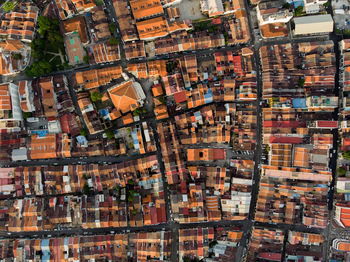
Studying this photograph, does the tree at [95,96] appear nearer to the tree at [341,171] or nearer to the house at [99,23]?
the house at [99,23]

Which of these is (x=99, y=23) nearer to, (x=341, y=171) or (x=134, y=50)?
(x=134, y=50)

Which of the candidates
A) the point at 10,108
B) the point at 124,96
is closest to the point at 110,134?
the point at 124,96

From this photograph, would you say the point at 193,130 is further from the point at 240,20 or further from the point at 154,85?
the point at 240,20

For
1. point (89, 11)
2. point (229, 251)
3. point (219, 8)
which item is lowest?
point (229, 251)

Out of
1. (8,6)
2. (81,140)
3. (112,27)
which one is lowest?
(81,140)

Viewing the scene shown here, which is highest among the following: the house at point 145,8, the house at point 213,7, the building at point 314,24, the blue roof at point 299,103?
the house at point 145,8

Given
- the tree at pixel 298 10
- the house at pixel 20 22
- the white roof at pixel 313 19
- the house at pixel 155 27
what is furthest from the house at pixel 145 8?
the white roof at pixel 313 19

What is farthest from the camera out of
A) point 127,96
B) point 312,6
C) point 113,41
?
point 312,6

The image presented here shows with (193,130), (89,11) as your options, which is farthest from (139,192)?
(89,11)

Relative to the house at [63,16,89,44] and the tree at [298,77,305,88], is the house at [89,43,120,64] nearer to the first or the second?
the house at [63,16,89,44]
